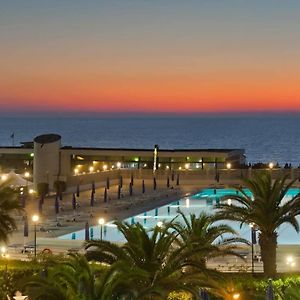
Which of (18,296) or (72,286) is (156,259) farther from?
(18,296)

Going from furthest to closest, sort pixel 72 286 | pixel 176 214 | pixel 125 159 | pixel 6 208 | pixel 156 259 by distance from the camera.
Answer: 1. pixel 125 159
2. pixel 176 214
3. pixel 6 208
4. pixel 156 259
5. pixel 72 286

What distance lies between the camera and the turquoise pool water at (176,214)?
80.2 feet

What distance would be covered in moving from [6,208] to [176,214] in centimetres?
1373

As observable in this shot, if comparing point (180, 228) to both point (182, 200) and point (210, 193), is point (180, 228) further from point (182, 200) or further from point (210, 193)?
point (210, 193)

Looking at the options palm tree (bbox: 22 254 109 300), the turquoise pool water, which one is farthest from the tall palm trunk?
palm tree (bbox: 22 254 109 300)

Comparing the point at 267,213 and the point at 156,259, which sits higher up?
the point at 267,213

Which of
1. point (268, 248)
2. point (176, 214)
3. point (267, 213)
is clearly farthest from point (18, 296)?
point (176, 214)

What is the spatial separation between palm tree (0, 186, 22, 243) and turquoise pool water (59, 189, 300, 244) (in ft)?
16.8

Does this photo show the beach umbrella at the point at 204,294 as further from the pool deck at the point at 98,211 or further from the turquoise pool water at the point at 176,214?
the turquoise pool water at the point at 176,214

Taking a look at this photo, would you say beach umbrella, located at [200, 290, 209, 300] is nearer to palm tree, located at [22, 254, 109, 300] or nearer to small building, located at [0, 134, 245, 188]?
palm tree, located at [22, 254, 109, 300]

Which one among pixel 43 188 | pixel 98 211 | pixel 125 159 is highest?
pixel 125 159

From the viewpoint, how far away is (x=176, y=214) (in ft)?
102

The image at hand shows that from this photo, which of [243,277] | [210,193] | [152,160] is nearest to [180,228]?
[243,277]

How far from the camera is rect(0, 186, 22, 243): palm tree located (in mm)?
A: 17953
